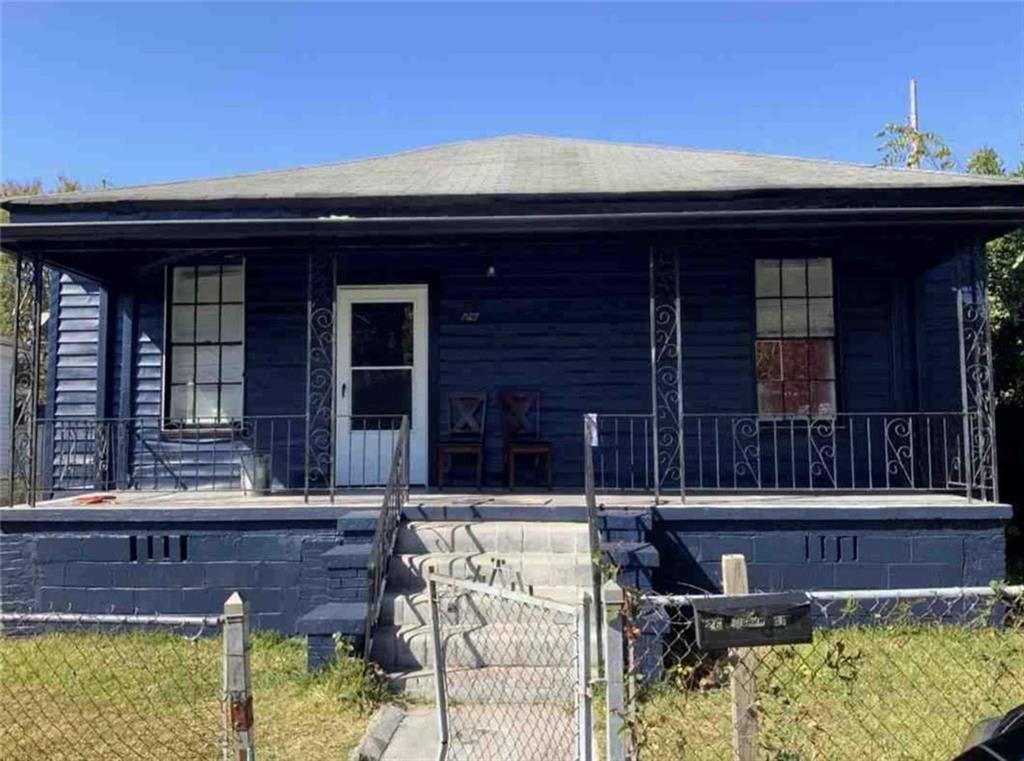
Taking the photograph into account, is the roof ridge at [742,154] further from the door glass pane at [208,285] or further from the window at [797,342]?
the door glass pane at [208,285]

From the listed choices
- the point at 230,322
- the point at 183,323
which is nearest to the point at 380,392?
the point at 230,322

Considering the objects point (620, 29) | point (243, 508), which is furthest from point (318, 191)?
point (620, 29)

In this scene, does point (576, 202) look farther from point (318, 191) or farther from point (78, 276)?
point (78, 276)

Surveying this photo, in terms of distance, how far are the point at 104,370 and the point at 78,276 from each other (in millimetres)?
1084

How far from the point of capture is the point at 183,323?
334 inches

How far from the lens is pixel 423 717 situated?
4418 millimetres

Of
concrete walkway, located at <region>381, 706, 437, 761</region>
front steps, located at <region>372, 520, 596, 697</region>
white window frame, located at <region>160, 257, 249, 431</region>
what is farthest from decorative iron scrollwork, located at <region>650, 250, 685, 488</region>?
white window frame, located at <region>160, 257, 249, 431</region>

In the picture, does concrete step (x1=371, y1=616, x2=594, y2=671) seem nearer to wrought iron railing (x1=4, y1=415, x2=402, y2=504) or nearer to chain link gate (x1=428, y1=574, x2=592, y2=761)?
chain link gate (x1=428, y1=574, x2=592, y2=761)

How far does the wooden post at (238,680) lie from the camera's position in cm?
262

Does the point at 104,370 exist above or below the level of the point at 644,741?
above

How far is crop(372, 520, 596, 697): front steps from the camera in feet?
16.5

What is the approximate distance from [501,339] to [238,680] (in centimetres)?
583

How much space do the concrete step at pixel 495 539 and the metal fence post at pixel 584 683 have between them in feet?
9.81

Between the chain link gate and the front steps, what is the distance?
0.01 metres
